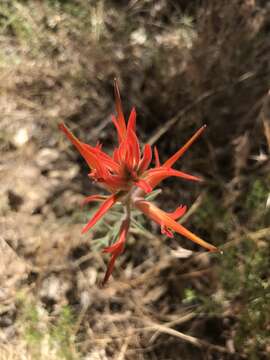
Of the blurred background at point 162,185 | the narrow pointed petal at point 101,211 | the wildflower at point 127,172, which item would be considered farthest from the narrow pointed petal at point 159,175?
the blurred background at point 162,185

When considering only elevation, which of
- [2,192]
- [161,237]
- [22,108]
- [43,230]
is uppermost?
[22,108]

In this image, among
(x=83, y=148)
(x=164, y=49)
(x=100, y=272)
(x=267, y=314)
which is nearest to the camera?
(x=83, y=148)

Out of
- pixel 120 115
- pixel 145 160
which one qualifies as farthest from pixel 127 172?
pixel 120 115

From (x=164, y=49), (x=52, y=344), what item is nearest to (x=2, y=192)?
(x=52, y=344)

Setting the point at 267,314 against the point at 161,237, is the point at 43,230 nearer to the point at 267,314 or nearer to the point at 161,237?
the point at 161,237

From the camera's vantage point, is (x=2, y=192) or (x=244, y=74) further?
(x=244, y=74)

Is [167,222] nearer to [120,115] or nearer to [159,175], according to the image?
[159,175]

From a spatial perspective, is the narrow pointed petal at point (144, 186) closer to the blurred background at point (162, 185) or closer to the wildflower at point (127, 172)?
the wildflower at point (127, 172)
